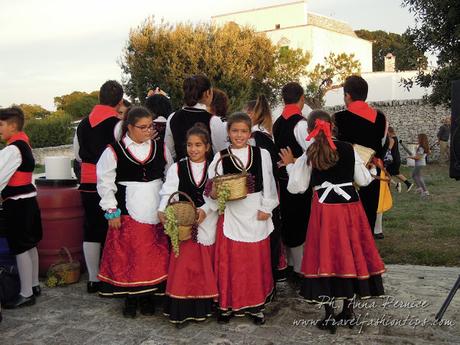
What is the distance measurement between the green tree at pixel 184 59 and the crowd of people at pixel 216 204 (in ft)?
71.3

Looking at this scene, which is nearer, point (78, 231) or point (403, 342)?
point (403, 342)

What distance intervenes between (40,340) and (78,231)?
184 cm

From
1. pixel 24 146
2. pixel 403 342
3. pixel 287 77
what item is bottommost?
pixel 403 342

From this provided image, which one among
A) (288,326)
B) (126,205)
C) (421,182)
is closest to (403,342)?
(288,326)

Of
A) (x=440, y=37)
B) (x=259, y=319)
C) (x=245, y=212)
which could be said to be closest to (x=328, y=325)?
(x=259, y=319)

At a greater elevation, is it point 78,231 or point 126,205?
point 126,205

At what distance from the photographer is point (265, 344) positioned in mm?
3889

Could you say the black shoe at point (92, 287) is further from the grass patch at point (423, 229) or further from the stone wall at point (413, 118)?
the stone wall at point (413, 118)

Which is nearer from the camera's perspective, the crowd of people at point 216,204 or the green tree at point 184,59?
the crowd of people at point 216,204

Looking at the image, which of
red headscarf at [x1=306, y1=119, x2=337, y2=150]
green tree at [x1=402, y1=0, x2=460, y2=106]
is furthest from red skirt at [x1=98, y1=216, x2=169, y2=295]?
green tree at [x1=402, y1=0, x2=460, y2=106]

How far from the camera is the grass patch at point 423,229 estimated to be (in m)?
6.47

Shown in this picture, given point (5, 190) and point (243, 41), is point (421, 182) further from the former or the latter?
point (243, 41)

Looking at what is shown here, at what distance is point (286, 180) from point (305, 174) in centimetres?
93

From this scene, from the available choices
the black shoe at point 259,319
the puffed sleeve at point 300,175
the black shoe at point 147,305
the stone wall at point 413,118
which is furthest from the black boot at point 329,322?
the stone wall at point 413,118
